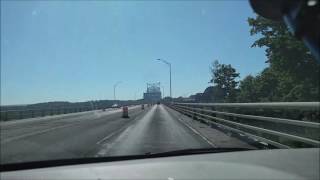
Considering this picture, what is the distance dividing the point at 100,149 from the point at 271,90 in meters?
36.9

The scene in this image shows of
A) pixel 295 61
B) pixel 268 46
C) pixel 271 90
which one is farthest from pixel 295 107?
pixel 271 90

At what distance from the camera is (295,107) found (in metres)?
8.79

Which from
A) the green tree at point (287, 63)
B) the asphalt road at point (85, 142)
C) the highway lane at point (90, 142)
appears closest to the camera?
the asphalt road at point (85, 142)

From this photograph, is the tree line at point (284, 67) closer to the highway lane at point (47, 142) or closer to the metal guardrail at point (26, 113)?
the highway lane at point (47, 142)

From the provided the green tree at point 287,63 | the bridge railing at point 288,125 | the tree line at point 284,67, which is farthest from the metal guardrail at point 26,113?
the bridge railing at point 288,125

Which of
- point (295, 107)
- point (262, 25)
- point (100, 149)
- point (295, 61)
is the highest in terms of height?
point (262, 25)

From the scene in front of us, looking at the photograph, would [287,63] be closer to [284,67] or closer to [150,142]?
[284,67]

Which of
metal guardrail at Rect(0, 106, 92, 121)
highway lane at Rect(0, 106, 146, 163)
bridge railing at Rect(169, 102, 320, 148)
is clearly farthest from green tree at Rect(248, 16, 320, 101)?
metal guardrail at Rect(0, 106, 92, 121)

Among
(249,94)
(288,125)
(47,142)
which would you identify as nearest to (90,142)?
(47,142)

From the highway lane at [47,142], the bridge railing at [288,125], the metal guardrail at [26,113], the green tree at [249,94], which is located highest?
the green tree at [249,94]

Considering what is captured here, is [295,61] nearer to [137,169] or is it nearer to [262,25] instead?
[262,25]

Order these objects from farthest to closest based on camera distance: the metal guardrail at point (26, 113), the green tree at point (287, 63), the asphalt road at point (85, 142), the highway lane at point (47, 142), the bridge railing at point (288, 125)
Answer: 1. the metal guardrail at point (26, 113)
2. the green tree at point (287, 63)
3. the asphalt road at point (85, 142)
4. the bridge railing at point (288, 125)
5. the highway lane at point (47, 142)

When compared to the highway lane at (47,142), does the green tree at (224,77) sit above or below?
above

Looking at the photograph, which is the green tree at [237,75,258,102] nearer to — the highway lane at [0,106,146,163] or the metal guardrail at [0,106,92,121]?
the metal guardrail at [0,106,92,121]
